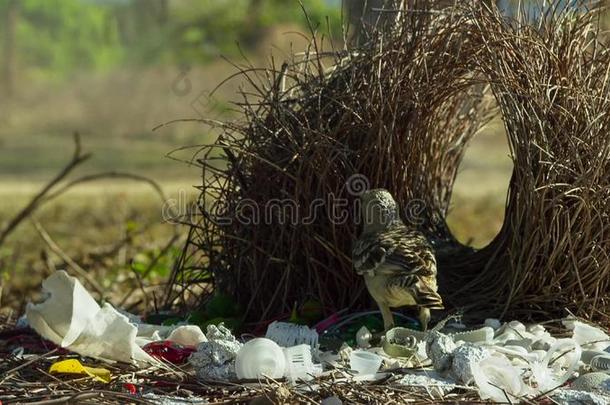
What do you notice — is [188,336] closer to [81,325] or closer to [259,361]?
[81,325]

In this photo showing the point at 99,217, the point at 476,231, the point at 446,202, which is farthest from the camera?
the point at 99,217

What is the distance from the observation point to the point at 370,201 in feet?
13.3

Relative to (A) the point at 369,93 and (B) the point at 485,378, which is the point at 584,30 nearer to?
(A) the point at 369,93

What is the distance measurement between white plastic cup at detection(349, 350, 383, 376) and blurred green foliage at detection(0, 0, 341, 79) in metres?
16.6

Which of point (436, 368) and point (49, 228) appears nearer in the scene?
point (436, 368)

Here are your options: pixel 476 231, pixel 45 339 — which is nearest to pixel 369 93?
pixel 45 339

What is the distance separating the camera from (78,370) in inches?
140

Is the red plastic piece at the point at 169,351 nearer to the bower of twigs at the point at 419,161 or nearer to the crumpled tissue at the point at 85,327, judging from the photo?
the crumpled tissue at the point at 85,327

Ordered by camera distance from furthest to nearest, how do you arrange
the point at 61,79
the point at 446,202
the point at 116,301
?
the point at 61,79
the point at 116,301
the point at 446,202

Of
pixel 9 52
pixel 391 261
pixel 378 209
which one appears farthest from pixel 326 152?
pixel 9 52

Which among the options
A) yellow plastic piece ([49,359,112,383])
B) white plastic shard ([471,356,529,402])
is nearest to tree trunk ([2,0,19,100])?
yellow plastic piece ([49,359,112,383])

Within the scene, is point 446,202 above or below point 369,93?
below

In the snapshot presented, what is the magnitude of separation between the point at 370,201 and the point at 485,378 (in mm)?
915

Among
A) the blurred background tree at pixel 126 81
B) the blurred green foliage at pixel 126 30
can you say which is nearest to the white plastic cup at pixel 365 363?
the blurred background tree at pixel 126 81
